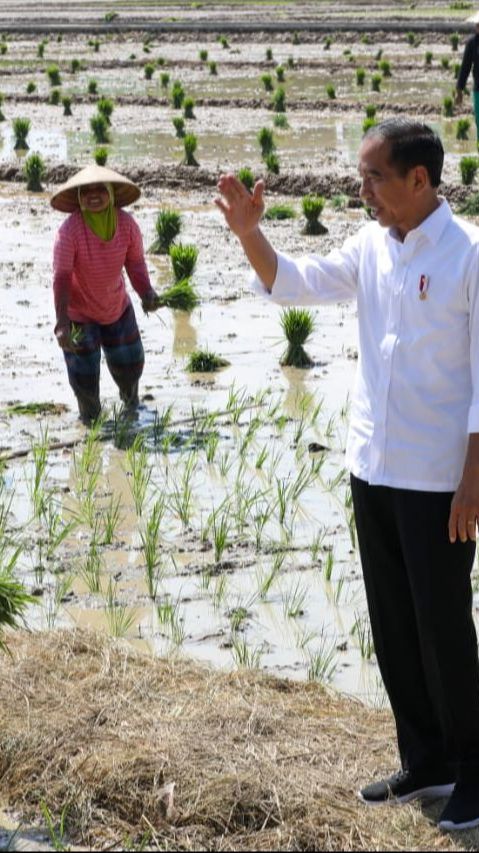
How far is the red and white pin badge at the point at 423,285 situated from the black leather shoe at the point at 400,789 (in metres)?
1.01

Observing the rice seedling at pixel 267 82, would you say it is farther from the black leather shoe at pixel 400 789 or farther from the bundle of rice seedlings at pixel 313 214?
the black leather shoe at pixel 400 789

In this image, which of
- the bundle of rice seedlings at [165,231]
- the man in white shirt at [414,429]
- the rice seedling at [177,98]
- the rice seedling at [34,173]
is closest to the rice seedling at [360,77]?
the rice seedling at [177,98]

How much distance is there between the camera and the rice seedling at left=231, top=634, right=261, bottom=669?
4129mm

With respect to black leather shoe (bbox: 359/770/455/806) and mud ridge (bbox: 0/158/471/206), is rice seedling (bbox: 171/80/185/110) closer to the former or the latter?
mud ridge (bbox: 0/158/471/206)

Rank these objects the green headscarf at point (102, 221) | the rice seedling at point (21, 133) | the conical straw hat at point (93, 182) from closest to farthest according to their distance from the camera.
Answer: the conical straw hat at point (93, 182), the green headscarf at point (102, 221), the rice seedling at point (21, 133)

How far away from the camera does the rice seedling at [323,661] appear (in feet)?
13.4

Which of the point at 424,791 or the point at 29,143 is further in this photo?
the point at 29,143

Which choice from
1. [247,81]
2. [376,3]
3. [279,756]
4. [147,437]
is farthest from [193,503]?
[376,3]

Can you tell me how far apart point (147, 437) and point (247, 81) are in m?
20.4

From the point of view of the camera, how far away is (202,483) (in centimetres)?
586

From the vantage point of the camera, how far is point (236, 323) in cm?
846

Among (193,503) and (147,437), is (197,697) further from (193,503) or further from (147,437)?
(147,437)

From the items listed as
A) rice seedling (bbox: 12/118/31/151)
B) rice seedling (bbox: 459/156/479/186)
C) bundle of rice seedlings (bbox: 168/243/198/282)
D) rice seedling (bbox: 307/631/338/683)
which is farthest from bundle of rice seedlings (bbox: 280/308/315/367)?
rice seedling (bbox: 12/118/31/151)

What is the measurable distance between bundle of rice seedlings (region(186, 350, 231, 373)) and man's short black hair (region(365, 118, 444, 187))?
4524 millimetres
